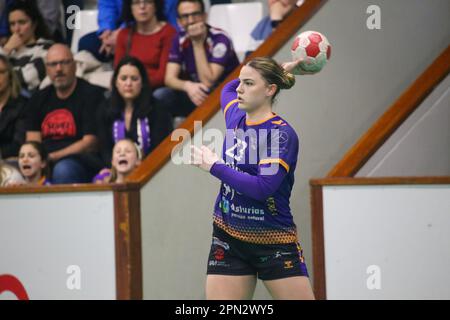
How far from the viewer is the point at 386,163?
18.5ft

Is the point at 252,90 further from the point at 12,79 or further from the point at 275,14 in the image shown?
the point at 12,79

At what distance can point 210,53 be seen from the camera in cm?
641

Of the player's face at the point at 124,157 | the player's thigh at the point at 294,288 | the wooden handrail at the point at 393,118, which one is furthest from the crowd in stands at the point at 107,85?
the player's thigh at the point at 294,288

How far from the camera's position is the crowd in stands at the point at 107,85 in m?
6.30

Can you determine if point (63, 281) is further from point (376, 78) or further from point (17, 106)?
point (376, 78)

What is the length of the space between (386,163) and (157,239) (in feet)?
5.22

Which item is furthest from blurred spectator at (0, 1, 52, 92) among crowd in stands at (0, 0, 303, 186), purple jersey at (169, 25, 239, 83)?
purple jersey at (169, 25, 239, 83)

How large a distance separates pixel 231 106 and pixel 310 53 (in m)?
0.49

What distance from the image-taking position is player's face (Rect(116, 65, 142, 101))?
6.31 m

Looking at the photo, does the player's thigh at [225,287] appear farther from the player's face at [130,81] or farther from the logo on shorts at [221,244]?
A: the player's face at [130,81]

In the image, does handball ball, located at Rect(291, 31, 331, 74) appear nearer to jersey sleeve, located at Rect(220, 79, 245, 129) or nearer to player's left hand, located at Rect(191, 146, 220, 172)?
jersey sleeve, located at Rect(220, 79, 245, 129)
